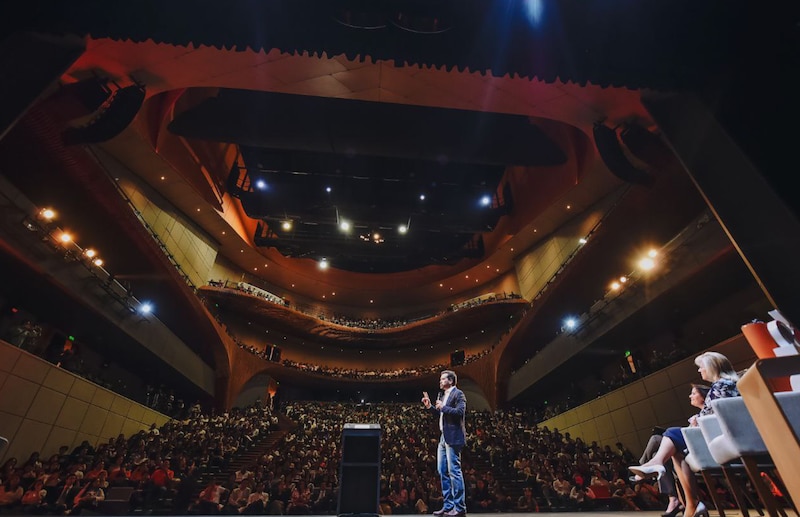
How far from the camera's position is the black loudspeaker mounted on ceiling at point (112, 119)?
742cm

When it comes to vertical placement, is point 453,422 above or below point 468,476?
above

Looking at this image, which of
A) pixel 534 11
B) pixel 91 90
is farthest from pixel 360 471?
pixel 91 90

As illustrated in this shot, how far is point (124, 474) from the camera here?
7.80 metres

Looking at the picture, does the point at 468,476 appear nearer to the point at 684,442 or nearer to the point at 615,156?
the point at 684,442

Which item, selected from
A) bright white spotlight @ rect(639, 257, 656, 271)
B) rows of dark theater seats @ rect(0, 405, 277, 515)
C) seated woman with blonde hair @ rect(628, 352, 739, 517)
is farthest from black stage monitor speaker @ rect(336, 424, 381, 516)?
bright white spotlight @ rect(639, 257, 656, 271)

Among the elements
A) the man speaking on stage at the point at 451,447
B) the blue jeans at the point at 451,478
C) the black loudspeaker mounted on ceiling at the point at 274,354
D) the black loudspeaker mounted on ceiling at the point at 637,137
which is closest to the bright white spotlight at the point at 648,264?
the black loudspeaker mounted on ceiling at the point at 637,137

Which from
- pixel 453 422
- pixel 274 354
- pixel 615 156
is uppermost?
pixel 274 354

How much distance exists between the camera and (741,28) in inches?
134

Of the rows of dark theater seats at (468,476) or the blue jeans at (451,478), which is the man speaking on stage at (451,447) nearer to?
the blue jeans at (451,478)

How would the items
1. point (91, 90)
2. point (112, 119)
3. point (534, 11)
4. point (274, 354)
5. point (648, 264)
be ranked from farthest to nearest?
point (274, 354) < point (648, 264) < point (112, 119) < point (91, 90) < point (534, 11)

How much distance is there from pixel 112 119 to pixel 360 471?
8.34m

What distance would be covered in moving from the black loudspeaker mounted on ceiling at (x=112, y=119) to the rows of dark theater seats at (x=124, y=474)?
266 inches

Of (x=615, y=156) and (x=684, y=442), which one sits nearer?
(x=684, y=442)

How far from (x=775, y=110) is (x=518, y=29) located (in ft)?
7.25
